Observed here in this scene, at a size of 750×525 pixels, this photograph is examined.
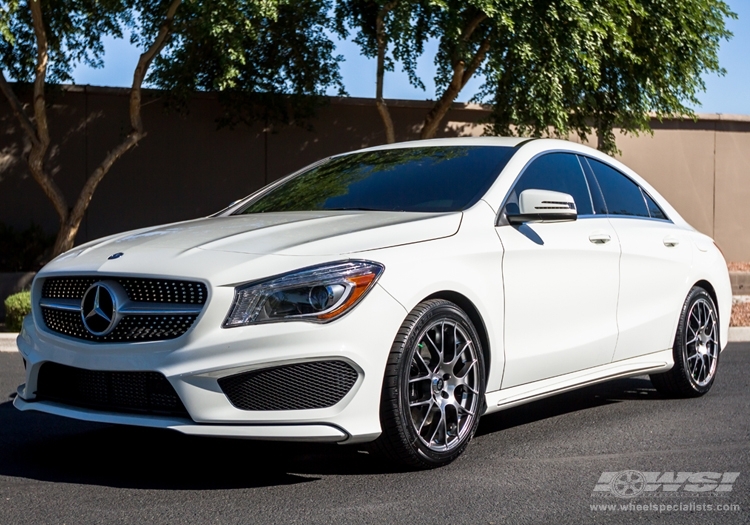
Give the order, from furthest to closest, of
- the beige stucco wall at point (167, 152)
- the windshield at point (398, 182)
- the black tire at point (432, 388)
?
the beige stucco wall at point (167, 152) → the windshield at point (398, 182) → the black tire at point (432, 388)

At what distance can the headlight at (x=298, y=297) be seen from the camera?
436 cm

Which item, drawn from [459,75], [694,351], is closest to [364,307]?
[694,351]

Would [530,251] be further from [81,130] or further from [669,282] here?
[81,130]

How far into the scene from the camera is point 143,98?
685 inches

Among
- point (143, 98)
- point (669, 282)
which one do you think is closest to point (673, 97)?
point (143, 98)

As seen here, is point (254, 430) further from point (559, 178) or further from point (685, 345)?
point (685, 345)

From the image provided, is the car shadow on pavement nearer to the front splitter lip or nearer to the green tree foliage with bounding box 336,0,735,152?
the front splitter lip

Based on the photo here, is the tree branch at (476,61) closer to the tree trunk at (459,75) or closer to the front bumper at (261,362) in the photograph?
the tree trunk at (459,75)

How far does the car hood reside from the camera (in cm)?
462

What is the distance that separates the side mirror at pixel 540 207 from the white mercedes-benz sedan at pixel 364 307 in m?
0.01

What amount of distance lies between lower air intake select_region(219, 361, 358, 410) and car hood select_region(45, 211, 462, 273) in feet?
1.69

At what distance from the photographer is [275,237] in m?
4.82

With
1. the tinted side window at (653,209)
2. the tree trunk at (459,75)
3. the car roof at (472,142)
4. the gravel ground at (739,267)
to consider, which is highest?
the tree trunk at (459,75)

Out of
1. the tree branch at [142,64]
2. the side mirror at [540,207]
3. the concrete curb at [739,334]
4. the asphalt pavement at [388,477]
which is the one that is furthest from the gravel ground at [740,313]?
the tree branch at [142,64]
